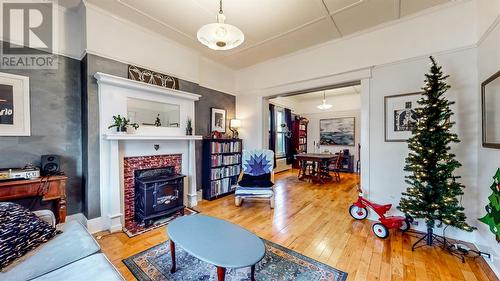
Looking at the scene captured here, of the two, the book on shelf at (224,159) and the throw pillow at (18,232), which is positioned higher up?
the book on shelf at (224,159)

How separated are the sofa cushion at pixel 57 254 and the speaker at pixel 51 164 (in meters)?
1.19

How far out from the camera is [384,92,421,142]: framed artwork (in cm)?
283

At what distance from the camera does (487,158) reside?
6.93 feet

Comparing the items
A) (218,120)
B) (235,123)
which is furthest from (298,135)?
(218,120)

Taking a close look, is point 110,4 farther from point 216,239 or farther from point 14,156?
point 216,239

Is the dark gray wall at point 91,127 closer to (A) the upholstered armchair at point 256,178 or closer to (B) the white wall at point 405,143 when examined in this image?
(A) the upholstered armchair at point 256,178

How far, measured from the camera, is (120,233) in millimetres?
2699

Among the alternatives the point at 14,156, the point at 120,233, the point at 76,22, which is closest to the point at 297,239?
the point at 120,233

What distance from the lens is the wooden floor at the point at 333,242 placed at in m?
1.93

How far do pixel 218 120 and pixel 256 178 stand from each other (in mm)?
1666

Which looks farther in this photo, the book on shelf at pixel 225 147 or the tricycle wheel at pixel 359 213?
the book on shelf at pixel 225 147

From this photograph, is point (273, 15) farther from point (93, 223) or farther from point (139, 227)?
point (93, 223)

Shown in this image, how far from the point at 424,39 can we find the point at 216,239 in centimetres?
372

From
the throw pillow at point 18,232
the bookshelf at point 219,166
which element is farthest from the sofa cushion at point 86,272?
the bookshelf at point 219,166
